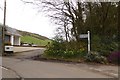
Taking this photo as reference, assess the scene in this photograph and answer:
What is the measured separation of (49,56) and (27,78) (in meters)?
12.5

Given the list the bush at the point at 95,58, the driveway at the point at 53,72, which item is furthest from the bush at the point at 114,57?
the driveway at the point at 53,72

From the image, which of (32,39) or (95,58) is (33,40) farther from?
(95,58)

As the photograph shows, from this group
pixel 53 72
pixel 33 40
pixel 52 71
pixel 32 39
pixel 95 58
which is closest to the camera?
pixel 53 72

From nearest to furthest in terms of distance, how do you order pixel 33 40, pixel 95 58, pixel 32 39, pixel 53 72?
pixel 53 72, pixel 95 58, pixel 33 40, pixel 32 39

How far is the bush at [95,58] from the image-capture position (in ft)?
75.6

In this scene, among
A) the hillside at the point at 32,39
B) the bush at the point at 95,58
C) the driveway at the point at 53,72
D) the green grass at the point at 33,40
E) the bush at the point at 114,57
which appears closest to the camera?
the driveway at the point at 53,72

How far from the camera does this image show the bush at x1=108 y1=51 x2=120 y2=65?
22938mm

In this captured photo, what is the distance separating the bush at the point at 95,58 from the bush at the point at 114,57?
50 cm

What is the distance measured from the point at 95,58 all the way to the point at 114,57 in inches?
60.3

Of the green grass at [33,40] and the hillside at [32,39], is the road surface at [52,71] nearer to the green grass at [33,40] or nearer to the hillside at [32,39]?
the hillside at [32,39]

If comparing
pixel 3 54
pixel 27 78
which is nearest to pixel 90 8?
pixel 3 54

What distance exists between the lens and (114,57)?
76.3 feet

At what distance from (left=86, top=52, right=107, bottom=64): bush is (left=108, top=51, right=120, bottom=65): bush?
503 millimetres

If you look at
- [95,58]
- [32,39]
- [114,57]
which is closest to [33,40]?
[32,39]
